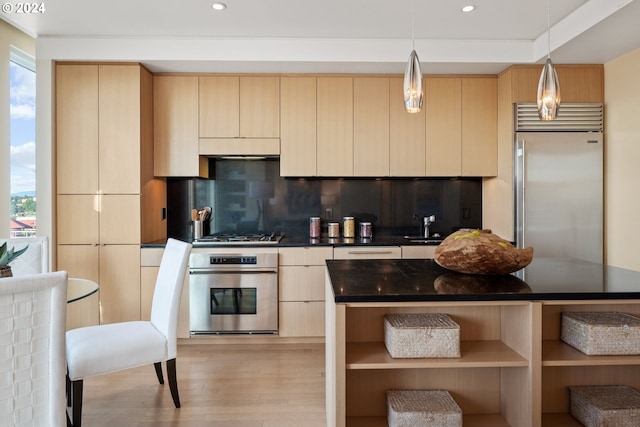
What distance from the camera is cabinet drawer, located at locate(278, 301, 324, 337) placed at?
3.49 metres

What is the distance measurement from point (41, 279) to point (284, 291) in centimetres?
224

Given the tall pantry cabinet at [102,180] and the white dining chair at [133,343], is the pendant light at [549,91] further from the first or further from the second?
the tall pantry cabinet at [102,180]

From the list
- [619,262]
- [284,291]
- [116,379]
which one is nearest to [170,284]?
[116,379]

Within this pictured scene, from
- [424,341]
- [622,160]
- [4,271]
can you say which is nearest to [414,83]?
[424,341]

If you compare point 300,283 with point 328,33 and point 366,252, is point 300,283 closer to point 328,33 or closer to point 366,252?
point 366,252

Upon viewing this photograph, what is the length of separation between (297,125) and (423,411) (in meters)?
2.69

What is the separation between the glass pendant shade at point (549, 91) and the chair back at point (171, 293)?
2.06 meters

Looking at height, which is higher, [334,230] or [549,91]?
[549,91]

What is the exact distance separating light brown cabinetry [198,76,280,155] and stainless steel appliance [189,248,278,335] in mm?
984

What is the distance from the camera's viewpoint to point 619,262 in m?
3.38

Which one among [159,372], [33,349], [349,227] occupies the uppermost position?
[349,227]

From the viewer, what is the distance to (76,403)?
197 cm

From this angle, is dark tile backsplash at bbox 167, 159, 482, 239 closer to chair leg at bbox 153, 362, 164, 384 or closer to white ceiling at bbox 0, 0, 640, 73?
white ceiling at bbox 0, 0, 640, 73

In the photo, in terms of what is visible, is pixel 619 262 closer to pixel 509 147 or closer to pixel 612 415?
pixel 509 147
